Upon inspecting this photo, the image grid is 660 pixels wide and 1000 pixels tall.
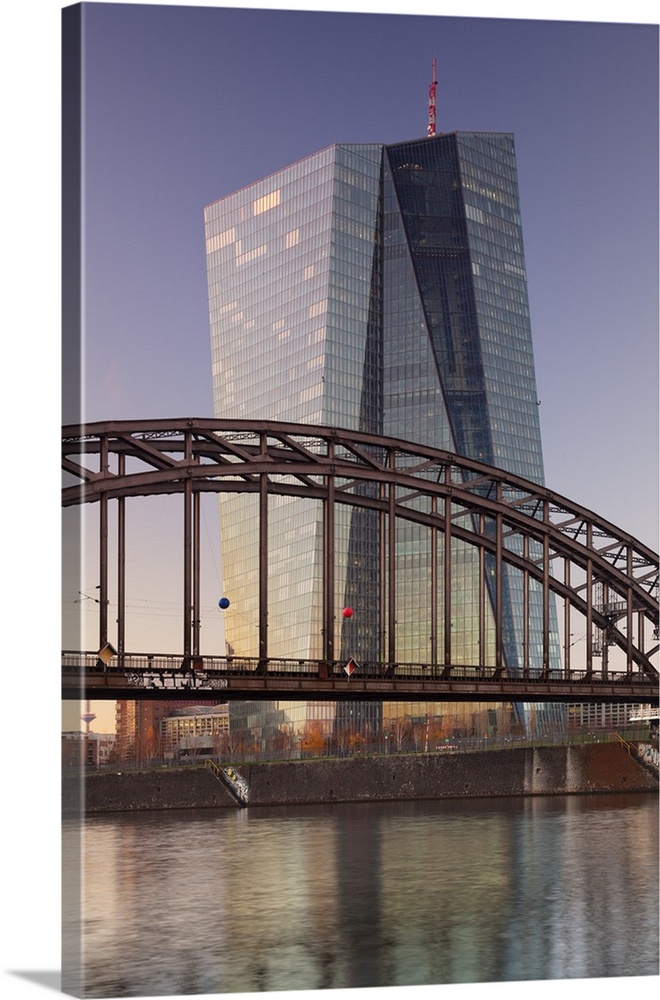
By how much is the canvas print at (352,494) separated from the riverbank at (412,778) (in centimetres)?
13

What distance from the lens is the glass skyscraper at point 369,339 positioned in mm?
64375

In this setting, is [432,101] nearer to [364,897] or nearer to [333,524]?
[333,524]

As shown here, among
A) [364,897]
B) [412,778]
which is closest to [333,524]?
[364,897]

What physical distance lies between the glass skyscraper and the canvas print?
0.20 metres

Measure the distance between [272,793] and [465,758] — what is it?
23.3 ft

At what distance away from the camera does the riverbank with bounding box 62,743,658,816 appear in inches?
2077

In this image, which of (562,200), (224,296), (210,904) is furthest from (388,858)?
(224,296)

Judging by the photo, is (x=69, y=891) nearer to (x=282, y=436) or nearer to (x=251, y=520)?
(x=282, y=436)

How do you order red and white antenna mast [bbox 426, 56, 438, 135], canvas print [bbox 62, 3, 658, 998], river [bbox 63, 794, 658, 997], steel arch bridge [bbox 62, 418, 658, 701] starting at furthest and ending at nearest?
red and white antenna mast [bbox 426, 56, 438, 135] → steel arch bridge [bbox 62, 418, 658, 701] → canvas print [bbox 62, 3, 658, 998] → river [bbox 63, 794, 658, 997]

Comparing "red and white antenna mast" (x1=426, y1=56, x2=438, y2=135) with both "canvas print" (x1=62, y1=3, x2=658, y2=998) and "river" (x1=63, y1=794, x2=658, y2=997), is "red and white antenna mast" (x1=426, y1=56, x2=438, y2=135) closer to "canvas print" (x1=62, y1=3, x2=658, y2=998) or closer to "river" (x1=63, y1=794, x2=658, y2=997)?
"canvas print" (x1=62, y1=3, x2=658, y2=998)

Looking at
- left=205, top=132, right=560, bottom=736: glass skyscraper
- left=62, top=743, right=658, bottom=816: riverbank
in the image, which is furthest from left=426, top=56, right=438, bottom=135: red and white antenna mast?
left=62, top=743, right=658, bottom=816: riverbank

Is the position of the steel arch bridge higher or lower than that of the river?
higher

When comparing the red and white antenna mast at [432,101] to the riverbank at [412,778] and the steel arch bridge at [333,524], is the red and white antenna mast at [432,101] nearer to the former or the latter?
the steel arch bridge at [333,524]

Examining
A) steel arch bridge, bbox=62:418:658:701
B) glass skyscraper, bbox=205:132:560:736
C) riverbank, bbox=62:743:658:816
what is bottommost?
riverbank, bbox=62:743:658:816
